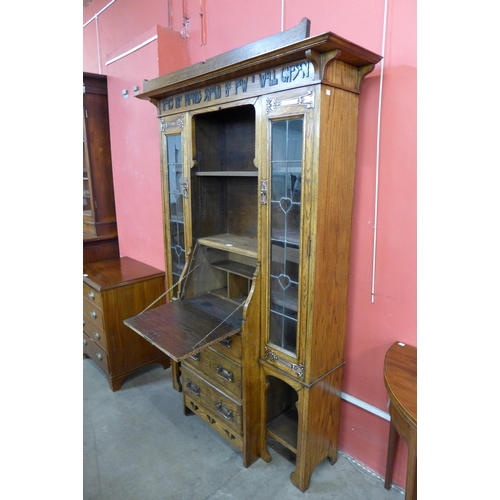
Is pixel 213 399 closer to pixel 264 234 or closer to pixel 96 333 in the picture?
pixel 264 234

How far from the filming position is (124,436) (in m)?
2.44

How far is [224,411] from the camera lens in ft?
7.27

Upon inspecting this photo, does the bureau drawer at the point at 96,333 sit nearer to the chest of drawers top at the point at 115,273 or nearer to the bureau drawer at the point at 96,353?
the bureau drawer at the point at 96,353

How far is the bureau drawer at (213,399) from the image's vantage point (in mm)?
2145

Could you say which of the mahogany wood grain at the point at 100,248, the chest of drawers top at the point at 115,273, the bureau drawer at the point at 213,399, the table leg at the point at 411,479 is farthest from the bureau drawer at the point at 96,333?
the table leg at the point at 411,479

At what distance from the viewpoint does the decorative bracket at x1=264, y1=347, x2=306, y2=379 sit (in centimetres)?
183

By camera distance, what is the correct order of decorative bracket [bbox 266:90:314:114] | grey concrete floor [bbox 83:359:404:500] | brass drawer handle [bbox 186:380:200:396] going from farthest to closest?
brass drawer handle [bbox 186:380:200:396] < grey concrete floor [bbox 83:359:404:500] < decorative bracket [bbox 266:90:314:114]

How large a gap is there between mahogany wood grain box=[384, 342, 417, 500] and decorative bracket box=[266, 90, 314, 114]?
3.97 ft

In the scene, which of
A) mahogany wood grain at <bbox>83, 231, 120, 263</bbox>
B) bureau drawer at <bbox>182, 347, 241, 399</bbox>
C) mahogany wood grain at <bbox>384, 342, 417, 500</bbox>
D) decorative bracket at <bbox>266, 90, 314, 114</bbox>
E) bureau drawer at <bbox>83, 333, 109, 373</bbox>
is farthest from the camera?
mahogany wood grain at <bbox>83, 231, 120, 263</bbox>

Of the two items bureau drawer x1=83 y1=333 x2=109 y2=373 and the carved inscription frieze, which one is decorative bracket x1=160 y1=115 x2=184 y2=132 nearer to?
the carved inscription frieze

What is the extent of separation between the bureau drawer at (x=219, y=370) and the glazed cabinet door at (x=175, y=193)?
0.55 m

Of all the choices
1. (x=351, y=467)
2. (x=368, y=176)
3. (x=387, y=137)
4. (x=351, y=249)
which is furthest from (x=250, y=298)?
(x=351, y=467)

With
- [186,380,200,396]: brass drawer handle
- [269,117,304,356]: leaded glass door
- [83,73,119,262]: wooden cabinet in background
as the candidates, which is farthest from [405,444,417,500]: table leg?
[83,73,119,262]: wooden cabinet in background

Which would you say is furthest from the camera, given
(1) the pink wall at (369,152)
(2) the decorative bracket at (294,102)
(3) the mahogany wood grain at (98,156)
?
(3) the mahogany wood grain at (98,156)
